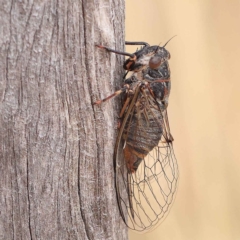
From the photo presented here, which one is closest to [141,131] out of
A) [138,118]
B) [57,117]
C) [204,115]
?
[138,118]

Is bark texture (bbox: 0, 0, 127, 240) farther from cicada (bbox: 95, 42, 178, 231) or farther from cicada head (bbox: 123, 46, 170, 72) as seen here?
cicada head (bbox: 123, 46, 170, 72)

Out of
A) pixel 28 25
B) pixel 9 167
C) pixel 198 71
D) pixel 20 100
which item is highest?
pixel 198 71

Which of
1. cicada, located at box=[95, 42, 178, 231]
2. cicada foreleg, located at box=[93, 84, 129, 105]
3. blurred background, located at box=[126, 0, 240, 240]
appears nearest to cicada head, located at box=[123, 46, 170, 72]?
cicada, located at box=[95, 42, 178, 231]

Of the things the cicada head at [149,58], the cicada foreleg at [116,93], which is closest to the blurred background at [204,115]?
the cicada head at [149,58]

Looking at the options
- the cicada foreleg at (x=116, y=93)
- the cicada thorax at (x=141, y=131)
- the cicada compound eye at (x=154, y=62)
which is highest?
Answer: the cicada compound eye at (x=154, y=62)

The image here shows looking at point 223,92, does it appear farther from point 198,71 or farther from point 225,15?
point 225,15

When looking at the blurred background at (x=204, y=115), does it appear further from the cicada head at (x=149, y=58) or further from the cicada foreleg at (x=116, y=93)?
the cicada foreleg at (x=116, y=93)

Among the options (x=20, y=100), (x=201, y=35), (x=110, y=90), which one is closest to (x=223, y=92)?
(x=201, y=35)
